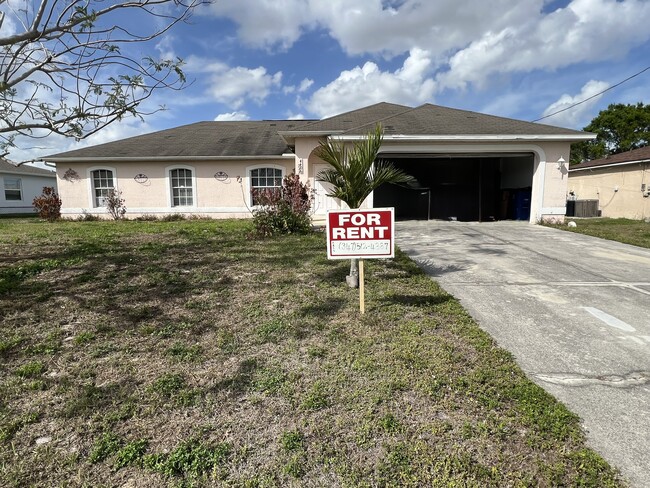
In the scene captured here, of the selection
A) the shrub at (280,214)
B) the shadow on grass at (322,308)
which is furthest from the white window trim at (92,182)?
the shadow on grass at (322,308)

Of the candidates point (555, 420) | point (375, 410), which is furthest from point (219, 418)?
point (555, 420)

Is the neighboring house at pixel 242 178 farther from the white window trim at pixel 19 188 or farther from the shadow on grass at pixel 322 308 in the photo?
the white window trim at pixel 19 188

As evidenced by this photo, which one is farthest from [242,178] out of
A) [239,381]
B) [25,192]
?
[25,192]

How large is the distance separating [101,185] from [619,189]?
979 inches

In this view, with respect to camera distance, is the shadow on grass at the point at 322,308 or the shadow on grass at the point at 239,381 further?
the shadow on grass at the point at 322,308

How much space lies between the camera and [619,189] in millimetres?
18234

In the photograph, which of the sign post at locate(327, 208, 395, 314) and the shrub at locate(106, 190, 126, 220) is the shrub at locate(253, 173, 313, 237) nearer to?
the sign post at locate(327, 208, 395, 314)

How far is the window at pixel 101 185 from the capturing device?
624 inches

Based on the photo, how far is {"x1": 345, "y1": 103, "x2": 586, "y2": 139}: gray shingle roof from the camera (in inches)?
464

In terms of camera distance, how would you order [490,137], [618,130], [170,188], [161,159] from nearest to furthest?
[490,137] < [161,159] < [170,188] < [618,130]

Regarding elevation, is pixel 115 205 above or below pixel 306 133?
below

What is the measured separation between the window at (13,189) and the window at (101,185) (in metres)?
14.0

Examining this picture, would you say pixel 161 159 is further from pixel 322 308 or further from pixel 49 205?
pixel 322 308

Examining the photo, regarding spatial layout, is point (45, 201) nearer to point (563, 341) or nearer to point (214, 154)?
point (214, 154)
